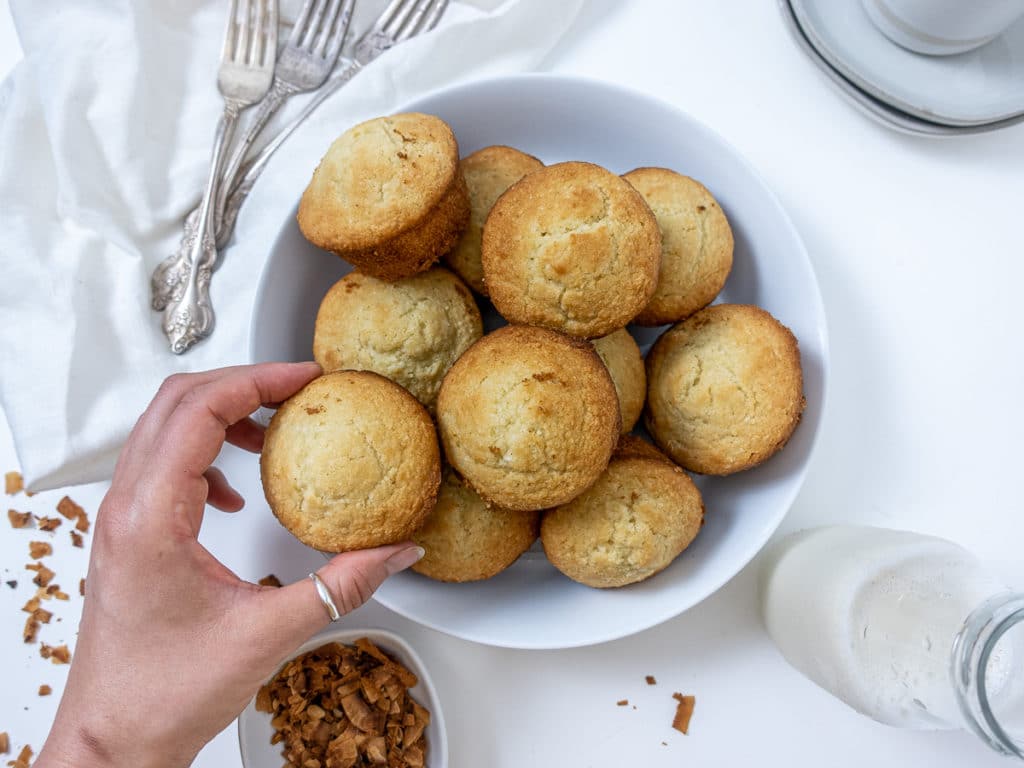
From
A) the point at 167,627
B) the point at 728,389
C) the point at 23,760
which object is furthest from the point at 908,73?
the point at 23,760

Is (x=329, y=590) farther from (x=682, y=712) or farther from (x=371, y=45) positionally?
(x=371, y=45)

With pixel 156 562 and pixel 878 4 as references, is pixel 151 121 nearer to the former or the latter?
pixel 156 562

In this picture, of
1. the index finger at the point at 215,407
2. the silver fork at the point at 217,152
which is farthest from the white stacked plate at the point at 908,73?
the index finger at the point at 215,407

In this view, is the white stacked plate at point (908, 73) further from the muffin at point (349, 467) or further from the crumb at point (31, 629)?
the crumb at point (31, 629)

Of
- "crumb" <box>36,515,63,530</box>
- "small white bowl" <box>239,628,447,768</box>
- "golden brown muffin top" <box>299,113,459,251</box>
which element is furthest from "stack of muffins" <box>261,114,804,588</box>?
"crumb" <box>36,515,63,530</box>

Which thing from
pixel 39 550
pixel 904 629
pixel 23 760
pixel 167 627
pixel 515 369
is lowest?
pixel 23 760

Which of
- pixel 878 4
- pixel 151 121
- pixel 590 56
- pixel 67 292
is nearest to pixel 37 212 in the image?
pixel 67 292

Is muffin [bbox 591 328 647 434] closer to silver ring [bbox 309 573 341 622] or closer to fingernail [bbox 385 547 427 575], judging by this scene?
fingernail [bbox 385 547 427 575]
